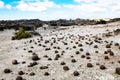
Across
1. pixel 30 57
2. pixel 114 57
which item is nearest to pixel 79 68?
pixel 114 57

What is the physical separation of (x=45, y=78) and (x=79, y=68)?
228 inches

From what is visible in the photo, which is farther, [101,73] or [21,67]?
[21,67]

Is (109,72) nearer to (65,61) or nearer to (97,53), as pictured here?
(65,61)

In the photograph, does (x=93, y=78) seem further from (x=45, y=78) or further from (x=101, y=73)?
(x=45, y=78)

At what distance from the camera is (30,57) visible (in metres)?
45.8

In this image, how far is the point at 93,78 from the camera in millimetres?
30359

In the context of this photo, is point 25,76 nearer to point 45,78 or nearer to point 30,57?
point 45,78

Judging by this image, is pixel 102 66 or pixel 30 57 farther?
pixel 30 57

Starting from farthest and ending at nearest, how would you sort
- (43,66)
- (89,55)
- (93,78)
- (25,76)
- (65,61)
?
(89,55), (65,61), (43,66), (25,76), (93,78)

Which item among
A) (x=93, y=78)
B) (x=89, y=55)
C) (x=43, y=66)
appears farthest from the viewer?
(x=89, y=55)

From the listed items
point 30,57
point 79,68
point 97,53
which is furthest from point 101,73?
point 30,57

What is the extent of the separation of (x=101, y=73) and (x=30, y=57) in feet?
58.1

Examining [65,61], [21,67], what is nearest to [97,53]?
[65,61]

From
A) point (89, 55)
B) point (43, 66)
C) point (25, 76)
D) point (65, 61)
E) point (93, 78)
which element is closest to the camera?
point (93, 78)
